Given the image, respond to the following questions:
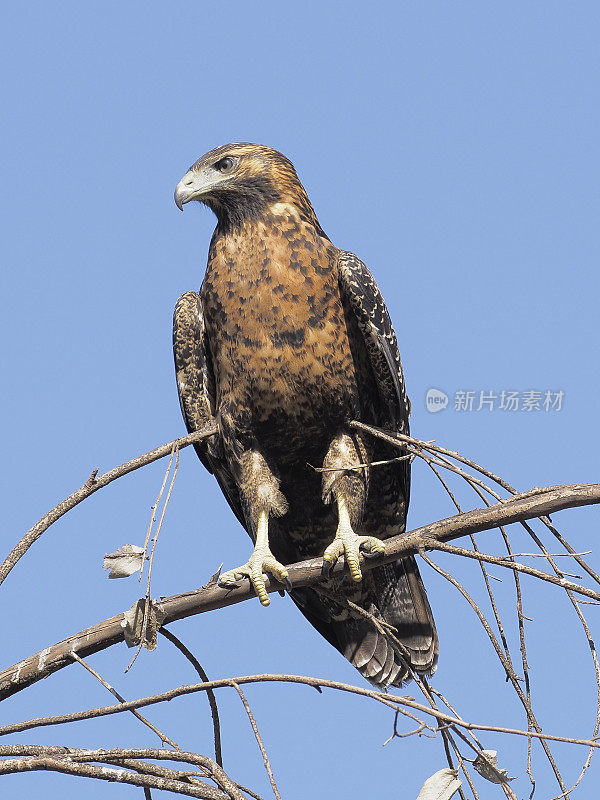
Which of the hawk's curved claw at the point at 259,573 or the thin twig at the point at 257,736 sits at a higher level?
the hawk's curved claw at the point at 259,573

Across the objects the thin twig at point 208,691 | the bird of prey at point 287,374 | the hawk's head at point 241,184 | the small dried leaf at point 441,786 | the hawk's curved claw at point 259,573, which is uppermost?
the hawk's head at point 241,184

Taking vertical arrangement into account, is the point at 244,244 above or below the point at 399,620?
above

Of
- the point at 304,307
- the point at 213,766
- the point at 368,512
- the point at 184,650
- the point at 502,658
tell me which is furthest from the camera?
the point at 368,512

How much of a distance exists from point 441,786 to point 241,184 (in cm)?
335

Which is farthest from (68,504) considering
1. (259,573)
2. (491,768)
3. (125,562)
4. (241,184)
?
(241,184)

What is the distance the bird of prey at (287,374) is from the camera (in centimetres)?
539

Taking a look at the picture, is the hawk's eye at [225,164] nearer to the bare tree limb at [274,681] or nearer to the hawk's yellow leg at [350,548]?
the hawk's yellow leg at [350,548]

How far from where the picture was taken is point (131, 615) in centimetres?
421

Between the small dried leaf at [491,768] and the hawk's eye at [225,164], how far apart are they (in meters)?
3.43

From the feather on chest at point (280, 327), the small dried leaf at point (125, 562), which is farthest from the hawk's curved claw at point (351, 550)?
the small dried leaf at point (125, 562)

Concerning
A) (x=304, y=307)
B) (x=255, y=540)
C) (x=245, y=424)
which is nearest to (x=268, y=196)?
(x=304, y=307)

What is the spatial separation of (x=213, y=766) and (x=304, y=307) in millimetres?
2562

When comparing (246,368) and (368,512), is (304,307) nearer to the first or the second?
(246,368)

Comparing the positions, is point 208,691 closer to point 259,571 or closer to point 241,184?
point 259,571
